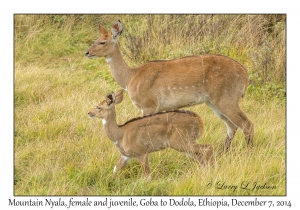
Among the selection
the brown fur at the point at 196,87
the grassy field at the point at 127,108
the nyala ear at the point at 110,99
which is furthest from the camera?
the brown fur at the point at 196,87

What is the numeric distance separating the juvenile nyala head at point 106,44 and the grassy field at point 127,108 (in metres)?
1.13

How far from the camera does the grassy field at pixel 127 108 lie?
267 inches

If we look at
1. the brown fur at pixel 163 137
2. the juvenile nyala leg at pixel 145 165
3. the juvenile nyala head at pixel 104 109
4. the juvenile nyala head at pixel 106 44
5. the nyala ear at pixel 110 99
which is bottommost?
the juvenile nyala leg at pixel 145 165

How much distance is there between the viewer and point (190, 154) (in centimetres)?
719

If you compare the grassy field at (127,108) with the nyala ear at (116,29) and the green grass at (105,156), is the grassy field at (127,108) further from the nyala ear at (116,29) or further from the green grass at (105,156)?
the nyala ear at (116,29)

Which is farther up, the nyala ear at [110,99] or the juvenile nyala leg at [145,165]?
the nyala ear at [110,99]

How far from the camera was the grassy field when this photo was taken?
6.79 metres

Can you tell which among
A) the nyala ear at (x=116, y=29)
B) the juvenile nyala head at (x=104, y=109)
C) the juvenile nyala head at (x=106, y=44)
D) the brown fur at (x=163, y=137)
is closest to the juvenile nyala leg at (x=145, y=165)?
the brown fur at (x=163, y=137)

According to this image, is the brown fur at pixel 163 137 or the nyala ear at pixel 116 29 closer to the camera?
the brown fur at pixel 163 137

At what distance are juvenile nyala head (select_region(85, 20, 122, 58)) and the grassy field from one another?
1.13 metres

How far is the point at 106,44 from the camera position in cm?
862

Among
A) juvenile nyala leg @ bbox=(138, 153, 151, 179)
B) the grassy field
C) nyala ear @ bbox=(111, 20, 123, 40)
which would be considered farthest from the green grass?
nyala ear @ bbox=(111, 20, 123, 40)
